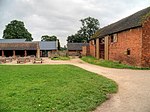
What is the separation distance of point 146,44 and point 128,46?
3114 mm

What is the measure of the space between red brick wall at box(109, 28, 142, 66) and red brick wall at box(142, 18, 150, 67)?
1.29 feet

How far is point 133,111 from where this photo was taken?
26.7 feet

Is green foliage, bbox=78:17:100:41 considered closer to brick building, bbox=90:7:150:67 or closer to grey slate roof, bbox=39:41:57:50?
grey slate roof, bbox=39:41:57:50

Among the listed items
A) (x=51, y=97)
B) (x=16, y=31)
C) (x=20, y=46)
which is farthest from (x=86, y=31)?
(x=51, y=97)

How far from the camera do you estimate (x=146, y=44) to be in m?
24.8

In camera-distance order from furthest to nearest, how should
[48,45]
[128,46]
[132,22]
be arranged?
[48,45] → [132,22] → [128,46]

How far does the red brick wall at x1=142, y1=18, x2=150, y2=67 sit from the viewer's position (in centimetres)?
2467

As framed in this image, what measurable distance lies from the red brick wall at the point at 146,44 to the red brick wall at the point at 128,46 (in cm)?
39

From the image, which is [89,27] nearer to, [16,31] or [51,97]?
[16,31]

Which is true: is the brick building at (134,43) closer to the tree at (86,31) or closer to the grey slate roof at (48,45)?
the grey slate roof at (48,45)

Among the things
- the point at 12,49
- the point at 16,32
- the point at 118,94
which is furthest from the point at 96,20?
the point at 118,94

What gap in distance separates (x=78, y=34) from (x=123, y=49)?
6762 cm

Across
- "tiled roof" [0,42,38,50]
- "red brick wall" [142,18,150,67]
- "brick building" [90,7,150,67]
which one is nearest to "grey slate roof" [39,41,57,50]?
"tiled roof" [0,42,38,50]

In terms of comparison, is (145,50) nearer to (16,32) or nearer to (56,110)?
(56,110)
